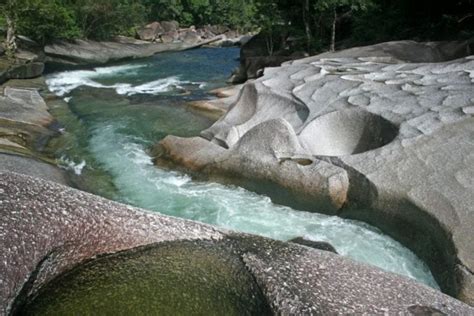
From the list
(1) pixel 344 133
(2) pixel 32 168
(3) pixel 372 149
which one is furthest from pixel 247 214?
(2) pixel 32 168

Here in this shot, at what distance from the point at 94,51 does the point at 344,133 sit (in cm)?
2661

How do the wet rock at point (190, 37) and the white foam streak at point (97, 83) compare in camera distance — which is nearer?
the white foam streak at point (97, 83)

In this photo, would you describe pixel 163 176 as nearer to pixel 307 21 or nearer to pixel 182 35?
pixel 307 21

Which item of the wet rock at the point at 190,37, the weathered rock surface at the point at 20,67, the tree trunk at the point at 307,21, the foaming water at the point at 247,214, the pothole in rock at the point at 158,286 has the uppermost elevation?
the tree trunk at the point at 307,21

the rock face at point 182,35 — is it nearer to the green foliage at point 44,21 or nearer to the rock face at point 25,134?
the green foliage at point 44,21

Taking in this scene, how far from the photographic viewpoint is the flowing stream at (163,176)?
7004 mm

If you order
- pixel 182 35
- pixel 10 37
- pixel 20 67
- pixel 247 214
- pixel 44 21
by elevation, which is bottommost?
pixel 247 214

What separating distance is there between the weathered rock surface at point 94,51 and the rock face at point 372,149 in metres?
20.2

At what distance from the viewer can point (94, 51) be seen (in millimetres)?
32250

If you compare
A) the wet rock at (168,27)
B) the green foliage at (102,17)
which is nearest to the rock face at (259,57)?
the green foliage at (102,17)

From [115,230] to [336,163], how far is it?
4.44m

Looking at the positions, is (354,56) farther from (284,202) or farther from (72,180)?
(72,180)

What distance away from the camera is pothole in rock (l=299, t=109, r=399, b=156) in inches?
356

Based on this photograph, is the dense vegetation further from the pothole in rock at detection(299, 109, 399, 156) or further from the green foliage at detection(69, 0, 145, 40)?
the pothole in rock at detection(299, 109, 399, 156)
